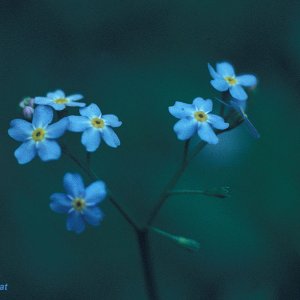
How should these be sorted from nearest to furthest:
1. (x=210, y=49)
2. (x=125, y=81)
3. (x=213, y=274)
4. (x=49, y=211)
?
(x=213, y=274) < (x=49, y=211) < (x=125, y=81) < (x=210, y=49)

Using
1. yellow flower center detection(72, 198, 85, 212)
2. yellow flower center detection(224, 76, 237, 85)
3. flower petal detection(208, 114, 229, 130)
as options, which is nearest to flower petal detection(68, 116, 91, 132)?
yellow flower center detection(72, 198, 85, 212)

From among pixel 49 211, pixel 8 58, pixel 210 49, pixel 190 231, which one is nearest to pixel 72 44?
pixel 8 58

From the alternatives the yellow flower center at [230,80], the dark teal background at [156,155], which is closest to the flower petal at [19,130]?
the yellow flower center at [230,80]

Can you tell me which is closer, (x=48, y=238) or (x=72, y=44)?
(x=48, y=238)

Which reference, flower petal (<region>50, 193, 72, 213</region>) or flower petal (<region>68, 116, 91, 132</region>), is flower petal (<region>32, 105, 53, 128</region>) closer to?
flower petal (<region>68, 116, 91, 132</region>)

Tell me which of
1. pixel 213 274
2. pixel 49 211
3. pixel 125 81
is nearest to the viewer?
pixel 213 274

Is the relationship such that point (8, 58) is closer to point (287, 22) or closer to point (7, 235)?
point (7, 235)
